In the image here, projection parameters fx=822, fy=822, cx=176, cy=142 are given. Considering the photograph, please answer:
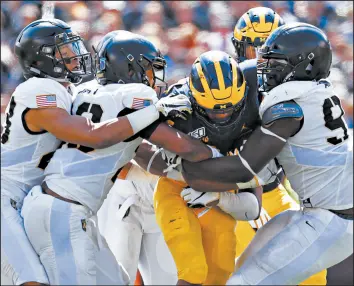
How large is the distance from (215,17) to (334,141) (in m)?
5.11

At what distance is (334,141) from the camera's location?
13.6ft

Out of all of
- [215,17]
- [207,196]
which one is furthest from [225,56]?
[215,17]

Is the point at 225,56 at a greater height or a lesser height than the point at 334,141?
greater

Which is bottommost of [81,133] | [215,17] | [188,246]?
[215,17]

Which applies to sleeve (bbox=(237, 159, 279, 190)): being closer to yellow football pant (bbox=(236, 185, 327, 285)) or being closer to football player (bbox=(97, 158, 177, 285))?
yellow football pant (bbox=(236, 185, 327, 285))

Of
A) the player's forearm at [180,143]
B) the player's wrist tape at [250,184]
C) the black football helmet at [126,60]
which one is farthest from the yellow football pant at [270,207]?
the black football helmet at [126,60]

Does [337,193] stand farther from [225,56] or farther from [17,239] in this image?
[17,239]

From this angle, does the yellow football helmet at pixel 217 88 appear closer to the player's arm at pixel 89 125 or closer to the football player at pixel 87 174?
the football player at pixel 87 174

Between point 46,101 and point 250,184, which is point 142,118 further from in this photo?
point 250,184

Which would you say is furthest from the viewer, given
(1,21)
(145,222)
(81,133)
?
(1,21)

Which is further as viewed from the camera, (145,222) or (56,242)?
(145,222)

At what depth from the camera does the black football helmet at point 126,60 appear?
4336 millimetres

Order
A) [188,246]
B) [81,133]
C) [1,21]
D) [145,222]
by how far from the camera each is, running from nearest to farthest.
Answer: [81,133], [188,246], [145,222], [1,21]

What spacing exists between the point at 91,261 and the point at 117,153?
21.5 inches
